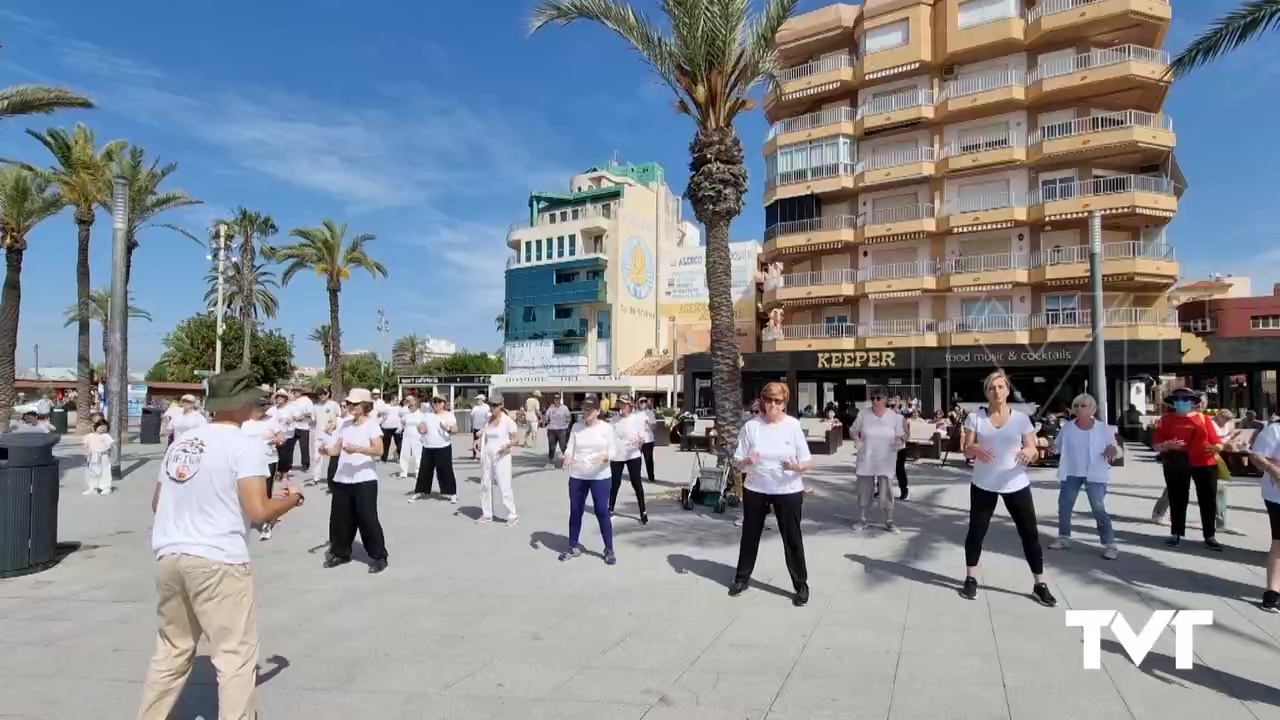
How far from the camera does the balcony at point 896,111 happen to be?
33.6 meters

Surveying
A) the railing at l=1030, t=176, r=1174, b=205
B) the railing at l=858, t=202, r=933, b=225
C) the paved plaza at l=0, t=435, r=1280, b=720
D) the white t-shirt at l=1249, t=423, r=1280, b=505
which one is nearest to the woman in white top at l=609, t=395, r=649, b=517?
the paved plaza at l=0, t=435, r=1280, b=720

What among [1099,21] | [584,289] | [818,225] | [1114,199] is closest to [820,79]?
[818,225]

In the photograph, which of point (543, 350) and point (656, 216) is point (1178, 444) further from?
point (656, 216)

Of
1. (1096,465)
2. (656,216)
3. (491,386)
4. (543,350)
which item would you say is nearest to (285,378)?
(491,386)

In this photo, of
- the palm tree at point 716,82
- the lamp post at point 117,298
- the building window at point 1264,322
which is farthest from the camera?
the building window at point 1264,322

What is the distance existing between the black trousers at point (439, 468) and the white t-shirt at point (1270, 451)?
9.62 metres

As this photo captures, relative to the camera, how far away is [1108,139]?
97.3 feet

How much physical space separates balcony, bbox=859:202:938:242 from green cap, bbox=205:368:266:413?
33762mm

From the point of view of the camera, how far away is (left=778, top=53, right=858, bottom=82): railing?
3606 centimetres

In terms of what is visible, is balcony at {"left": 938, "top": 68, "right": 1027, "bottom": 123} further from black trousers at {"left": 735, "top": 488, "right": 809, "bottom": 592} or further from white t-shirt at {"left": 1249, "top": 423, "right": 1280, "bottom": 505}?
black trousers at {"left": 735, "top": 488, "right": 809, "bottom": 592}

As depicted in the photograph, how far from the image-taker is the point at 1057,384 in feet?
106

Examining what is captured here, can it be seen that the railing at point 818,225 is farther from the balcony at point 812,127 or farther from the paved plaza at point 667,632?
the paved plaza at point 667,632

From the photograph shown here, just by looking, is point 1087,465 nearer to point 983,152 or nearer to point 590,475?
point 590,475

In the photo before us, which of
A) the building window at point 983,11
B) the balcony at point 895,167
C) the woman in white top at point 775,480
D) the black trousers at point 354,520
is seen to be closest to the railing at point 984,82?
the building window at point 983,11
